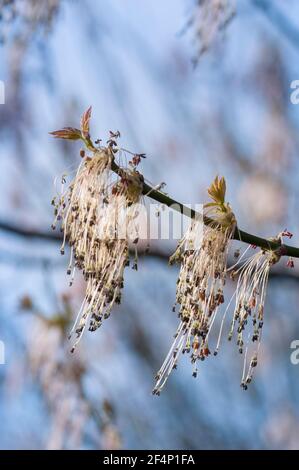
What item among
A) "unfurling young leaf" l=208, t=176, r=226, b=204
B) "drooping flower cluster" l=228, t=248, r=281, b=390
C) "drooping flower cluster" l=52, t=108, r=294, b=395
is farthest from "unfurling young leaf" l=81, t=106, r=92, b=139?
"drooping flower cluster" l=228, t=248, r=281, b=390

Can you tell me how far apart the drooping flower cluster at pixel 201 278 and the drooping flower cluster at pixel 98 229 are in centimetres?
14

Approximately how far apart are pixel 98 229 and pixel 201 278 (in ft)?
0.92

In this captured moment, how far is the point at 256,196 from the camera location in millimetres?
7281

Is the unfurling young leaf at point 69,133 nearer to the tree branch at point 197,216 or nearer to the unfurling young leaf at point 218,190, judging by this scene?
the tree branch at point 197,216

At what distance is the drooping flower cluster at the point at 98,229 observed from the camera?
2.01m

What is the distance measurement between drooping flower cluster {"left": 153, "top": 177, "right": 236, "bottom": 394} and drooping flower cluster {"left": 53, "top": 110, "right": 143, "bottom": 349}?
0.14 meters

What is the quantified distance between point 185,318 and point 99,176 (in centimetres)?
40

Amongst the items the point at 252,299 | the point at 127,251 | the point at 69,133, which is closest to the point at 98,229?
the point at 127,251

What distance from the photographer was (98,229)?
2.07 metres

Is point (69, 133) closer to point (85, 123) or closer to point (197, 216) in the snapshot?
point (85, 123)

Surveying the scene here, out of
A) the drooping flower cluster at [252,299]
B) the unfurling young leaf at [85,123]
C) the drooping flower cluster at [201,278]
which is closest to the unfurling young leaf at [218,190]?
the drooping flower cluster at [201,278]
